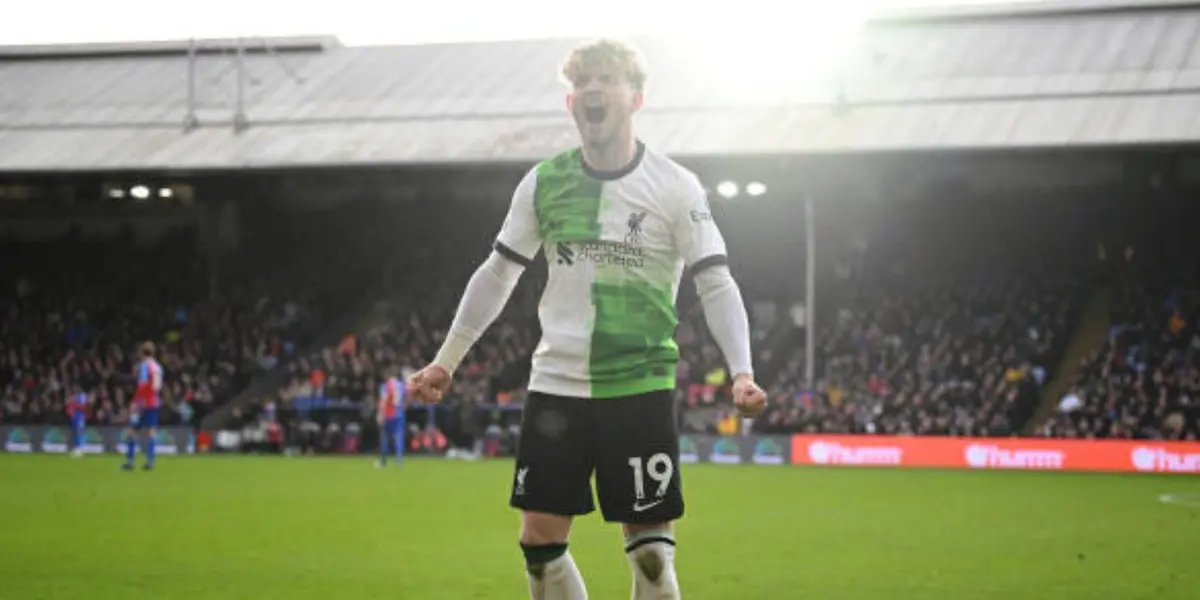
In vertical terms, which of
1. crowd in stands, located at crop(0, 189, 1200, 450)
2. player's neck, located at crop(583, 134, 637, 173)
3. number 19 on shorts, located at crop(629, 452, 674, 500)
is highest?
crowd in stands, located at crop(0, 189, 1200, 450)

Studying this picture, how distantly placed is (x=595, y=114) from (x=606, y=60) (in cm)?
20

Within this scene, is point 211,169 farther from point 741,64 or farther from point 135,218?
point 741,64

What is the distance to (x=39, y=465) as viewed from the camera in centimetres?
2691

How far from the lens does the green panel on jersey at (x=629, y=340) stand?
20.4ft

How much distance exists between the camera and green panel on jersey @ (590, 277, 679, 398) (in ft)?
20.4

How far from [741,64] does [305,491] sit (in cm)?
2169

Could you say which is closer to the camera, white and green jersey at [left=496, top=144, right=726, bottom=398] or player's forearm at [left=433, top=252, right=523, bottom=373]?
white and green jersey at [left=496, top=144, right=726, bottom=398]

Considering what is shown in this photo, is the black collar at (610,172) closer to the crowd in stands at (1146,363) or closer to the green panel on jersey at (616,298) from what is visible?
the green panel on jersey at (616,298)

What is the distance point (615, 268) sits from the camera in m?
6.25

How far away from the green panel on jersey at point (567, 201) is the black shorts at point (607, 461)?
2.00 ft

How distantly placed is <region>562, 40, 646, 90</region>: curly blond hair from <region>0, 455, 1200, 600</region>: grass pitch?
14.6ft

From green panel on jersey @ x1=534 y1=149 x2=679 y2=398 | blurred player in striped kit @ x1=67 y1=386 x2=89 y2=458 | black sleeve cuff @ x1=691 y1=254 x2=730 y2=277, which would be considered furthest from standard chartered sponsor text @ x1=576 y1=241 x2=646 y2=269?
blurred player in striped kit @ x1=67 y1=386 x2=89 y2=458

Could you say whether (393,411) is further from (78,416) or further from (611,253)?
→ (611,253)

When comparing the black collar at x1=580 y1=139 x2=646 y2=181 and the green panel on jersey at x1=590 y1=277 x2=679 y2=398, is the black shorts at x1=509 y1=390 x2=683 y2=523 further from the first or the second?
the black collar at x1=580 y1=139 x2=646 y2=181
